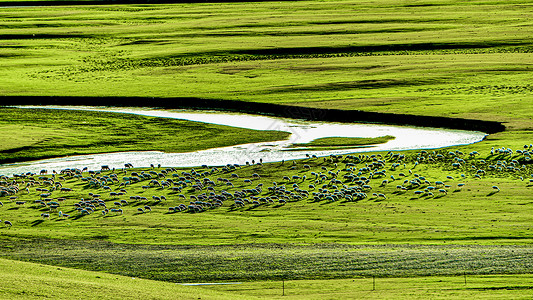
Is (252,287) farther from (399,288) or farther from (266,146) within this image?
(266,146)

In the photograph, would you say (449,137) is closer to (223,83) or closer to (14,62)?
(223,83)

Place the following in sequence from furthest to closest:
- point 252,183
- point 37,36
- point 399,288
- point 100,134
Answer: point 37,36, point 100,134, point 252,183, point 399,288

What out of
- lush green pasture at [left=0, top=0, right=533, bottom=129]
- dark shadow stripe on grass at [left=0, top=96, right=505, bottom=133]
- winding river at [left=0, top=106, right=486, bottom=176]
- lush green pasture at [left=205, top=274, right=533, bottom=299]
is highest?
lush green pasture at [left=0, top=0, right=533, bottom=129]

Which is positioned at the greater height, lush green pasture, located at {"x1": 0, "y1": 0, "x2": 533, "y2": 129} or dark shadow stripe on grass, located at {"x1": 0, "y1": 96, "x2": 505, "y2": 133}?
lush green pasture, located at {"x1": 0, "y1": 0, "x2": 533, "y2": 129}

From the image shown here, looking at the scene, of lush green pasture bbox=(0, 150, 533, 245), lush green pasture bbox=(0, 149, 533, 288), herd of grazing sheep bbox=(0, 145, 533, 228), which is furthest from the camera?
herd of grazing sheep bbox=(0, 145, 533, 228)

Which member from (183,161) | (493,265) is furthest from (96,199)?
(493,265)

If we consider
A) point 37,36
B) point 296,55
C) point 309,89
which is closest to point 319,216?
point 309,89

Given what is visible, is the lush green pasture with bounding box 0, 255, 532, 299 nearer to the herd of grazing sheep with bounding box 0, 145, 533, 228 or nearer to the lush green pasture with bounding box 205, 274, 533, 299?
the lush green pasture with bounding box 205, 274, 533, 299

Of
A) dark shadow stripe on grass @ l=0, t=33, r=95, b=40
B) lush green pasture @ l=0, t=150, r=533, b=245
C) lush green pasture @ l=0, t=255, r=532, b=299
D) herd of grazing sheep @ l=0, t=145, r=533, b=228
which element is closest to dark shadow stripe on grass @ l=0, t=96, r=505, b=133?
herd of grazing sheep @ l=0, t=145, r=533, b=228
